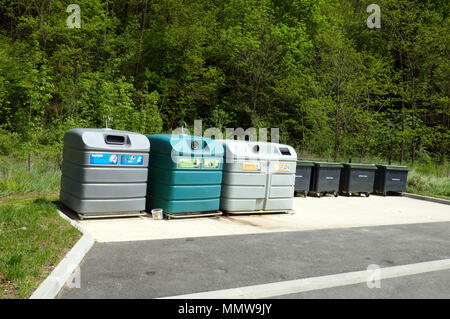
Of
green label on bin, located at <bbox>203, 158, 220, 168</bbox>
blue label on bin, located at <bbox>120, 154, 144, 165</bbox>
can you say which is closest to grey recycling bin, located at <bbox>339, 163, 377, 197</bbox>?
green label on bin, located at <bbox>203, 158, 220, 168</bbox>

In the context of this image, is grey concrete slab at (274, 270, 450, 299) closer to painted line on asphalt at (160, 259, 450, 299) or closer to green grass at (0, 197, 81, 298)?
painted line on asphalt at (160, 259, 450, 299)

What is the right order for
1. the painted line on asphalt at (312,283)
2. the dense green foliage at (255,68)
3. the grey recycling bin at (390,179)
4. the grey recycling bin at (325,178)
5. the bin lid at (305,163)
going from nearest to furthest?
the painted line on asphalt at (312,283), the bin lid at (305,163), the grey recycling bin at (325,178), the grey recycling bin at (390,179), the dense green foliage at (255,68)

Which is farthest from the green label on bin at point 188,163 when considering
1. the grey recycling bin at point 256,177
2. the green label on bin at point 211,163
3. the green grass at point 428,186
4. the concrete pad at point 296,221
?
the green grass at point 428,186

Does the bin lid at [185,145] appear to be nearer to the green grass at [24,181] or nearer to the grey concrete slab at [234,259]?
the grey concrete slab at [234,259]

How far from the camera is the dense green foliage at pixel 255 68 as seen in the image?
18531 mm

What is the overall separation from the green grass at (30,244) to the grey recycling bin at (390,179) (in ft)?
34.4

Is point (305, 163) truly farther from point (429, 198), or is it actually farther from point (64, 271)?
point (64, 271)

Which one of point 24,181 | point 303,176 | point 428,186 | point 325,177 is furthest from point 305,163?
point 24,181

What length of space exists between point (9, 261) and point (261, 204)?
496cm

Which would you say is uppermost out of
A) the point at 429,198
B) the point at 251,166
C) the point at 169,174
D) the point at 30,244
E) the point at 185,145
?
the point at 185,145

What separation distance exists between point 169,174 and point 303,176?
5494 mm

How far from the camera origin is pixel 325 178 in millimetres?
11336

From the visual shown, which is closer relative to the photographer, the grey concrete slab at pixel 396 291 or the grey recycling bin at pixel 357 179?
the grey concrete slab at pixel 396 291

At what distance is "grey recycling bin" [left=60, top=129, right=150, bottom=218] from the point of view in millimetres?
5973
